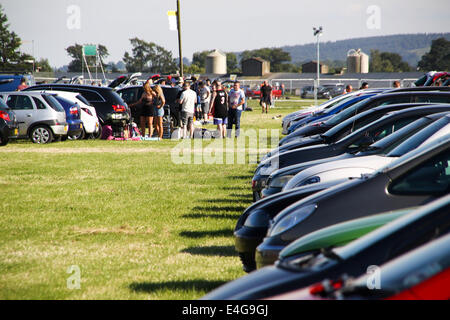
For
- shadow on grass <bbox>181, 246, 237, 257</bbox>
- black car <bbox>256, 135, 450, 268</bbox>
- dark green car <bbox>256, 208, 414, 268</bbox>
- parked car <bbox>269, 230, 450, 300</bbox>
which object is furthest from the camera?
shadow on grass <bbox>181, 246, 237, 257</bbox>

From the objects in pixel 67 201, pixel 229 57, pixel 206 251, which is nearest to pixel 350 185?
pixel 206 251

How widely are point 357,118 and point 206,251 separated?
11.6 feet

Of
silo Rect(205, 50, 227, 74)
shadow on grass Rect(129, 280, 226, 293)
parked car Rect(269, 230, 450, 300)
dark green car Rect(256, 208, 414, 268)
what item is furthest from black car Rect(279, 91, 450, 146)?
silo Rect(205, 50, 227, 74)

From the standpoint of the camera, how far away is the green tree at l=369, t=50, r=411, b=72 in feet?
479

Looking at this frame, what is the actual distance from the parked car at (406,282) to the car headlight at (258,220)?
118 inches

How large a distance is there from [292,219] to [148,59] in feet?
454

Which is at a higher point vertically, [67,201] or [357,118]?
[357,118]

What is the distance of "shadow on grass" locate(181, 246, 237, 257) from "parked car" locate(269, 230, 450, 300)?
416 centimetres

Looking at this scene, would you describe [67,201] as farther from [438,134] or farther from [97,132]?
[97,132]

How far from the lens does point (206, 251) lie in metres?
6.84

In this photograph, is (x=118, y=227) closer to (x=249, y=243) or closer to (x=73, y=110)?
(x=249, y=243)

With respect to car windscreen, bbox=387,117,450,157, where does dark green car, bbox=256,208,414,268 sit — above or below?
below

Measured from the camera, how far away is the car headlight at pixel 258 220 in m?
5.58

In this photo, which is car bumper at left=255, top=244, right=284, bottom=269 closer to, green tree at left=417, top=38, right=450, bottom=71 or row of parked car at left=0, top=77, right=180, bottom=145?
row of parked car at left=0, top=77, right=180, bottom=145
